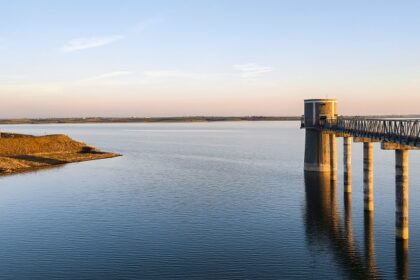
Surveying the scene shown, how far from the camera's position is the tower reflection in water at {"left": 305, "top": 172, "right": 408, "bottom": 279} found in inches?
1471

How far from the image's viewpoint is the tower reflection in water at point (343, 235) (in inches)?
1471

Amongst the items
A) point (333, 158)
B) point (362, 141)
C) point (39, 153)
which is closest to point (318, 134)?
point (333, 158)

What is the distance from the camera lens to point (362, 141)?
185 ft

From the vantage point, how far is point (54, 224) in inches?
2026

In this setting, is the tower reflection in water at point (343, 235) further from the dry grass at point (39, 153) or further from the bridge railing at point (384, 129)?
the dry grass at point (39, 153)

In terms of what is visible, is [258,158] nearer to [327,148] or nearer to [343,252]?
[327,148]

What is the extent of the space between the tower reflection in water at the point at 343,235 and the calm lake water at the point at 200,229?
0.10m

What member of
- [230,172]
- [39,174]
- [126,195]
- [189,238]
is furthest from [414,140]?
[39,174]

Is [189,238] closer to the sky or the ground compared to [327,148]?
closer to the ground

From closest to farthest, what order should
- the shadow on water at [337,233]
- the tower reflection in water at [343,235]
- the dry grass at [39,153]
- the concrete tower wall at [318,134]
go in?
1. the tower reflection in water at [343,235]
2. the shadow on water at [337,233]
3. the concrete tower wall at [318,134]
4. the dry grass at [39,153]

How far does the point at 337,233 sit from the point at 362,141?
1366 centimetres

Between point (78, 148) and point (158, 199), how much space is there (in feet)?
241

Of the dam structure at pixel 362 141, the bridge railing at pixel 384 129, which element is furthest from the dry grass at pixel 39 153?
the bridge railing at pixel 384 129

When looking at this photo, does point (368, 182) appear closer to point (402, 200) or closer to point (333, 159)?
point (402, 200)
